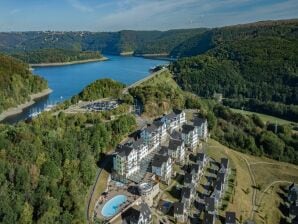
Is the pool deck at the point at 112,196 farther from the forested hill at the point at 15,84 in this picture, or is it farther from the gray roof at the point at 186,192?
the forested hill at the point at 15,84

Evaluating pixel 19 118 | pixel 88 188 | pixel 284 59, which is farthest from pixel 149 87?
pixel 284 59

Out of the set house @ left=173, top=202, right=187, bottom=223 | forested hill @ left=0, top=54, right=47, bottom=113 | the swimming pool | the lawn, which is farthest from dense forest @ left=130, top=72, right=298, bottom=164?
forested hill @ left=0, top=54, right=47, bottom=113

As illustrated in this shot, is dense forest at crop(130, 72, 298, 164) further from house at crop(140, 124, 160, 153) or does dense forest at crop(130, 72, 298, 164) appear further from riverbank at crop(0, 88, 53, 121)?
riverbank at crop(0, 88, 53, 121)

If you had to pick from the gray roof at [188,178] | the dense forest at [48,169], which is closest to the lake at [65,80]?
the dense forest at [48,169]

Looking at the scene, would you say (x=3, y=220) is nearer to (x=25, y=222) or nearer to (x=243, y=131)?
(x=25, y=222)

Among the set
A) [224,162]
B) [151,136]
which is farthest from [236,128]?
[151,136]
